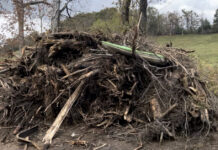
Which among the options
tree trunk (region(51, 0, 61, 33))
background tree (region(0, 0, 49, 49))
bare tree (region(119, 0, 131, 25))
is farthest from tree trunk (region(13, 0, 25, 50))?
bare tree (region(119, 0, 131, 25))

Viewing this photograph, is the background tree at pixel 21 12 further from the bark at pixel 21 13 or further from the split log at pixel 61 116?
the split log at pixel 61 116

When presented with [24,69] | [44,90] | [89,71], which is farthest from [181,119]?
[24,69]

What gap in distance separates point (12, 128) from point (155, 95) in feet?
11.7

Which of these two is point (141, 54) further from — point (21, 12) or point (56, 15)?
point (21, 12)

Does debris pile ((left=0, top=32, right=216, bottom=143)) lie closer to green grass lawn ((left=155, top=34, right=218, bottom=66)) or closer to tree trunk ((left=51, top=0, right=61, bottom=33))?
tree trunk ((left=51, top=0, right=61, bottom=33))

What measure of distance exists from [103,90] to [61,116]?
1.20 m

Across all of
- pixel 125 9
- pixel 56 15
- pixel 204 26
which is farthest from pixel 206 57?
pixel 204 26

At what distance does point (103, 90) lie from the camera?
4871 millimetres

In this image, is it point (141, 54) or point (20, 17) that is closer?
point (141, 54)

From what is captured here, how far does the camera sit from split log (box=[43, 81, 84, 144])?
396 cm

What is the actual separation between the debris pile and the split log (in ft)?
0.07

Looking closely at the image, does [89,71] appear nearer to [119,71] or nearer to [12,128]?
[119,71]

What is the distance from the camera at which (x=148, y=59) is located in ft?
15.9

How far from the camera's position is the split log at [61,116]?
3.96m
